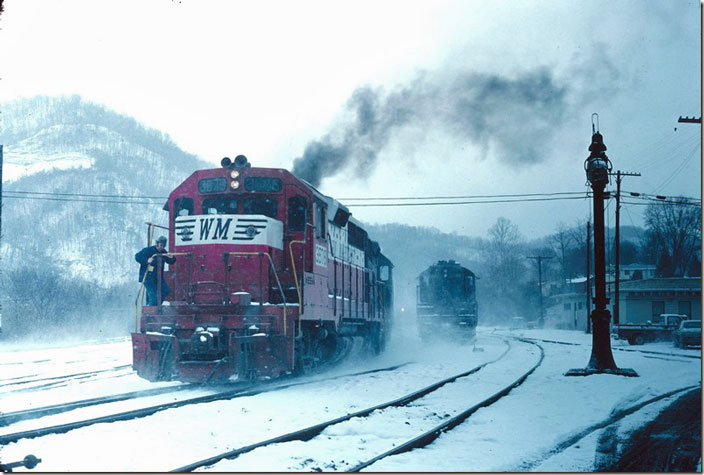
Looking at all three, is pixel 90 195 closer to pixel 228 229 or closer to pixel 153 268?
pixel 153 268

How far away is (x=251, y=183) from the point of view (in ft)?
35.1

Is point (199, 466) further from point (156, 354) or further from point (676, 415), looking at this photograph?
point (676, 415)

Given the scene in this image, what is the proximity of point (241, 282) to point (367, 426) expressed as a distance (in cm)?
404

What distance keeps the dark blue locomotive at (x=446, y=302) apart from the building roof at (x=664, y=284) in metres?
6.61

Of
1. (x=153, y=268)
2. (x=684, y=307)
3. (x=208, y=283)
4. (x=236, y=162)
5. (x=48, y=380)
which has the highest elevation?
(x=236, y=162)

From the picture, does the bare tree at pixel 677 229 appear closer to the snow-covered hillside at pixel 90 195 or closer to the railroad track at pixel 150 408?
the railroad track at pixel 150 408

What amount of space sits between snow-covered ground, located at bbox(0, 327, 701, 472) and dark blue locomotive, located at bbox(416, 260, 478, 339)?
13850mm

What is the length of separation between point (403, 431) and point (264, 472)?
2230 mm

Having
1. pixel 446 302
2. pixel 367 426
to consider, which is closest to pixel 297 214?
pixel 367 426

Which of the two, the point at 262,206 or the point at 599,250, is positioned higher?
the point at 262,206

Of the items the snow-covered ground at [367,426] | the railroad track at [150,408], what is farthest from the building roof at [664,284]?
the railroad track at [150,408]

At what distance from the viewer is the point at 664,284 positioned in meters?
16.3

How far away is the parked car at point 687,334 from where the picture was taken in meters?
19.4

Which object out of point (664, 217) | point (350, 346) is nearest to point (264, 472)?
point (664, 217)
